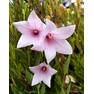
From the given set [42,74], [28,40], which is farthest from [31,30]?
[42,74]

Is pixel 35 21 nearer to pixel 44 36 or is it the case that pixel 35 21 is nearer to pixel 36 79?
pixel 44 36

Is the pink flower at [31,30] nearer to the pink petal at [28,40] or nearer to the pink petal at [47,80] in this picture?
the pink petal at [28,40]

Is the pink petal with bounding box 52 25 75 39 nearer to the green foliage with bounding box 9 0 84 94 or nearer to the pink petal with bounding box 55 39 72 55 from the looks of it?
the pink petal with bounding box 55 39 72 55

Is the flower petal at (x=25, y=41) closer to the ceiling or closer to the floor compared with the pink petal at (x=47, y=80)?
closer to the ceiling

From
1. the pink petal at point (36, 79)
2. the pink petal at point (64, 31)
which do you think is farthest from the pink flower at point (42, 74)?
the pink petal at point (64, 31)

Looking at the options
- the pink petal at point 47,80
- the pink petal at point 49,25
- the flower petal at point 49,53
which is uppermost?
the pink petal at point 49,25
